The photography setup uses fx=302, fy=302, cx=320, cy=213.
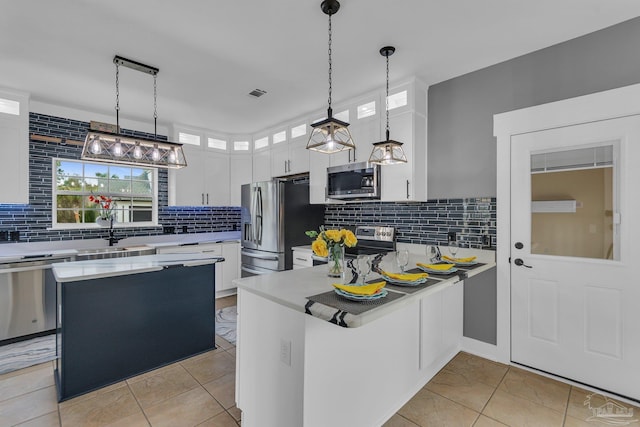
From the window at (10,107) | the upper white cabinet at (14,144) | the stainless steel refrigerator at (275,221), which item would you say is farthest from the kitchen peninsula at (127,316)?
the window at (10,107)

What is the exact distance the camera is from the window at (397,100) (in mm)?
3025

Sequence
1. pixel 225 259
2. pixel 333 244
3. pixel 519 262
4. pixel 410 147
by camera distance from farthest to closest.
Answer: pixel 225 259 < pixel 410 147 < pixel 519 262 < pixel 333 244

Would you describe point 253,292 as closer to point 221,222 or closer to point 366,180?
point 366,180

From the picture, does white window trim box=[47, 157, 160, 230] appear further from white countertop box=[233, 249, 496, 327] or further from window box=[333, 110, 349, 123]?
white countertop box=[233, 249, 496, 327]

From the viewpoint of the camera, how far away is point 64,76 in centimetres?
294

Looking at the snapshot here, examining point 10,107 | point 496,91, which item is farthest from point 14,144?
point 496,91

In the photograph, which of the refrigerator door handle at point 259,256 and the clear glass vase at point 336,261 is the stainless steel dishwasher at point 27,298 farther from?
the clear glass vase at point 336,261

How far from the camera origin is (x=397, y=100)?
309cm

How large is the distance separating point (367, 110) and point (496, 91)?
48.9 inches

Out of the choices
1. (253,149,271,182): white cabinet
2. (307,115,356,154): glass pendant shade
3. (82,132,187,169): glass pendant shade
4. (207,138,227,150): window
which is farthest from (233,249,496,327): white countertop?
(207,138,227,150): window

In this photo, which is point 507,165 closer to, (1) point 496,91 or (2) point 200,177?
(1) point 496,91

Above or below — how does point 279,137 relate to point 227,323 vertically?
above

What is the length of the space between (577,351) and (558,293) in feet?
1.46

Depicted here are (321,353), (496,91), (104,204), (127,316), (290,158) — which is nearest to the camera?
(321,353)
